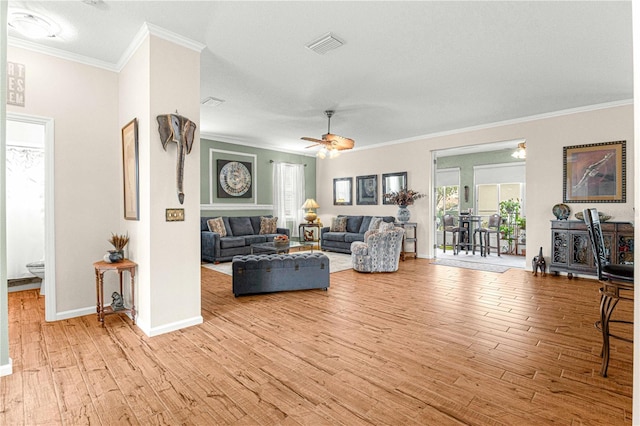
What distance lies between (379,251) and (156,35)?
4.46m

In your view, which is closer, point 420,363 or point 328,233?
point 420,363

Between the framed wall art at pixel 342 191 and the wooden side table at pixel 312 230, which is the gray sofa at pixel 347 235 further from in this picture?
the framed wall art at pixel 342 191

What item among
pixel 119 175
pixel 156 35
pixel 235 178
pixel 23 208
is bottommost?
pixel 23 208

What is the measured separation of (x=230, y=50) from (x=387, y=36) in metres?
1.62

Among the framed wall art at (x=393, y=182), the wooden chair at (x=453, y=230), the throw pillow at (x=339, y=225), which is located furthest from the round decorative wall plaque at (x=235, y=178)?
the wooden chair at (x=453, y=230)

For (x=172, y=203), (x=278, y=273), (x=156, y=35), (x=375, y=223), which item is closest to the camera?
(x=156, y=35)

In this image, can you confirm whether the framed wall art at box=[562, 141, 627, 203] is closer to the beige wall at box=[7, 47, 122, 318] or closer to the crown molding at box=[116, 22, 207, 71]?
the crown molding at box=[116, 22, 207, 71]

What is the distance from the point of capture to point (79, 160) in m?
3.49

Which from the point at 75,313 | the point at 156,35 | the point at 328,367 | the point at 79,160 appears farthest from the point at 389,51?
the point at 75,313

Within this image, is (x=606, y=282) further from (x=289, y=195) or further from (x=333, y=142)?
(x=289, y=195)

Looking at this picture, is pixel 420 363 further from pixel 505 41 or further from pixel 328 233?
pixel 328 233

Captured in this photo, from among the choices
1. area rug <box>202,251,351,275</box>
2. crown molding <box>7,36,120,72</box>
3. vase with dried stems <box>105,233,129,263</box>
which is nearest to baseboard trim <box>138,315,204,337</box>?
vase with dried stems <box>105,233,129,263</box>

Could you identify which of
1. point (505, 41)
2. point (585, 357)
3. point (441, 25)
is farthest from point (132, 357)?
point (505, 41)

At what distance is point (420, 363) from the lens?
245 centimetres
